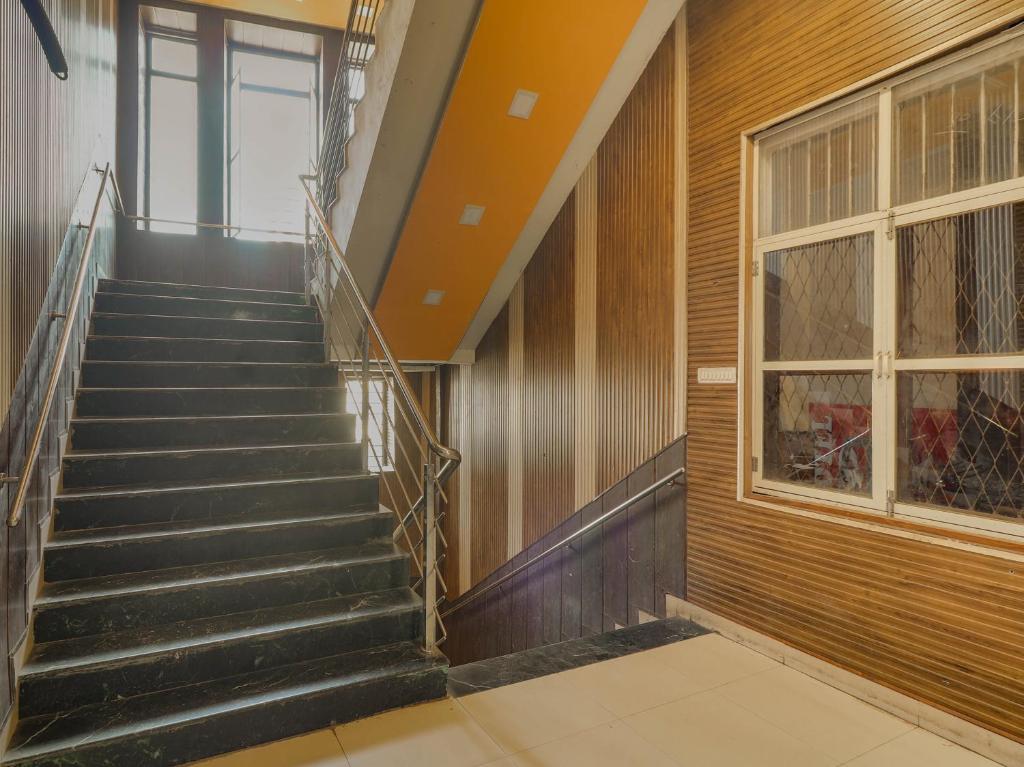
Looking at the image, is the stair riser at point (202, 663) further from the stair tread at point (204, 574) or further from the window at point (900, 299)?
the window at point (900, 299)

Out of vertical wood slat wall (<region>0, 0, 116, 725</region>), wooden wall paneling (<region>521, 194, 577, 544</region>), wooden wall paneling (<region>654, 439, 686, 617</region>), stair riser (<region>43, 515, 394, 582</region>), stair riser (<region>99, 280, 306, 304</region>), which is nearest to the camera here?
vertical wood slat wall (<region>0, 0, 116, 725</region>)

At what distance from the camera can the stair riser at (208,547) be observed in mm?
2520

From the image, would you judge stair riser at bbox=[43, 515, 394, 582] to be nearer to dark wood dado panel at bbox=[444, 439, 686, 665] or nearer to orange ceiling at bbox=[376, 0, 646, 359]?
dark wood dado panel at bbox=[444, 439, 686, 665]

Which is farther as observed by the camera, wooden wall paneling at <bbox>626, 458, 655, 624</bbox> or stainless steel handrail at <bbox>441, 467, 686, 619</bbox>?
wooden wall paneling at <bbox>626, 458, 655, 624</bbox>

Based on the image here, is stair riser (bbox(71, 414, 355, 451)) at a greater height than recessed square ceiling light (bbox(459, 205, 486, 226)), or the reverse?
recessed square ceiling light (bbox(459, 205, 486, 226))

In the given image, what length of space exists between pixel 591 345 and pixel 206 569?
2847 millimetres

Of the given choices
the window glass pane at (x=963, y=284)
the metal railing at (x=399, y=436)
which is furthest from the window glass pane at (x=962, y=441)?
the metal railing at (x=399, y=436)

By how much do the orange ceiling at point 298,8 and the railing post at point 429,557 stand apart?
19.6ft

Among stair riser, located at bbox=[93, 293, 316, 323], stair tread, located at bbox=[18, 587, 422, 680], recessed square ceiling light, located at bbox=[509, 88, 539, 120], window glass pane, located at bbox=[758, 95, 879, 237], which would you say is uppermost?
recessed square ceiling light, located at bbox=[509, 88, 539, 120]

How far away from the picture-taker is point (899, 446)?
2582 millimetres

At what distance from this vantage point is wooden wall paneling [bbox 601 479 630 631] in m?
3.90

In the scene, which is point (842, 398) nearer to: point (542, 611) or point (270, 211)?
point (542, 611)

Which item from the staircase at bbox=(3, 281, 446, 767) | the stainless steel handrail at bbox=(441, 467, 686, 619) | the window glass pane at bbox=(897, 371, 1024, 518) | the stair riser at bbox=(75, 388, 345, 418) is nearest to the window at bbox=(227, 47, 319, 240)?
the staircase at bbox=(3, 281, 446, 767)

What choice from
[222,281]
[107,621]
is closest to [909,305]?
[107,621]
